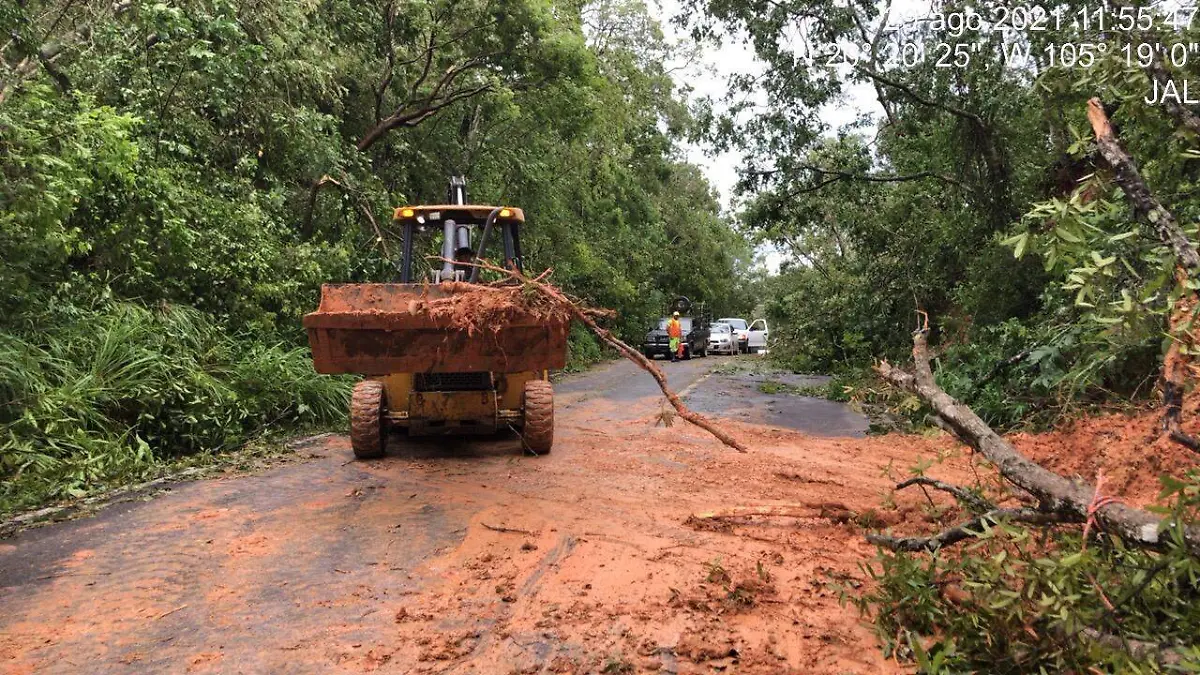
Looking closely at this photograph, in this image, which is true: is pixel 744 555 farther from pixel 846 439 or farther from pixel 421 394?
pixel 846 439

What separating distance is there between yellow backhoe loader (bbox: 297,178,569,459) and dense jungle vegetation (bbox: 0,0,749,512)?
2179mm

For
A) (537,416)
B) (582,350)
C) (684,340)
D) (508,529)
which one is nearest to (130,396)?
(537,416)

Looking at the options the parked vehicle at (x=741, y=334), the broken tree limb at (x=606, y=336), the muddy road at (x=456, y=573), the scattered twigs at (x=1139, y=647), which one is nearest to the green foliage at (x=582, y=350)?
the parked vehicle at (x=741, y=334)

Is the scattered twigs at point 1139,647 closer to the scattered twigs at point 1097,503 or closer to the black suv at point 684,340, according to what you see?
the scattered twigs at point 1097,503

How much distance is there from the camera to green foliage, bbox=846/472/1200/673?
8.99 ft

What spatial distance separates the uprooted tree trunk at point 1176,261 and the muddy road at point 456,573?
1.68 m

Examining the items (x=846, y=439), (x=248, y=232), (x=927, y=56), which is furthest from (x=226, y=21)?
(x=927, y=56)

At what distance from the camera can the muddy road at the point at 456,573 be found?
11.3 feet

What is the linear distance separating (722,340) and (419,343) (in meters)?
30.0

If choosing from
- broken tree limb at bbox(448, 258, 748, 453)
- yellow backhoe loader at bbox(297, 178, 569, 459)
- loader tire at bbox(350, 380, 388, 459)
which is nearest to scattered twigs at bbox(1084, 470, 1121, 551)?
broken tree limb at bbox(448, 258, 748, 453)

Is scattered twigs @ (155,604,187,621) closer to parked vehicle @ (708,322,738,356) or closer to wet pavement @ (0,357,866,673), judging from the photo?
wet pavement @ (0,357,866,673)

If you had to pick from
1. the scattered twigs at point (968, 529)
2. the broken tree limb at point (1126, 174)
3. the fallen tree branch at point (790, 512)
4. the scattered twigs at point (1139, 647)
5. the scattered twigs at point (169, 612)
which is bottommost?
the scattered twigs at point (169, 612)

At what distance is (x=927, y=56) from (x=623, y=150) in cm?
1332

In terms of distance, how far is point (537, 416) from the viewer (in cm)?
777
